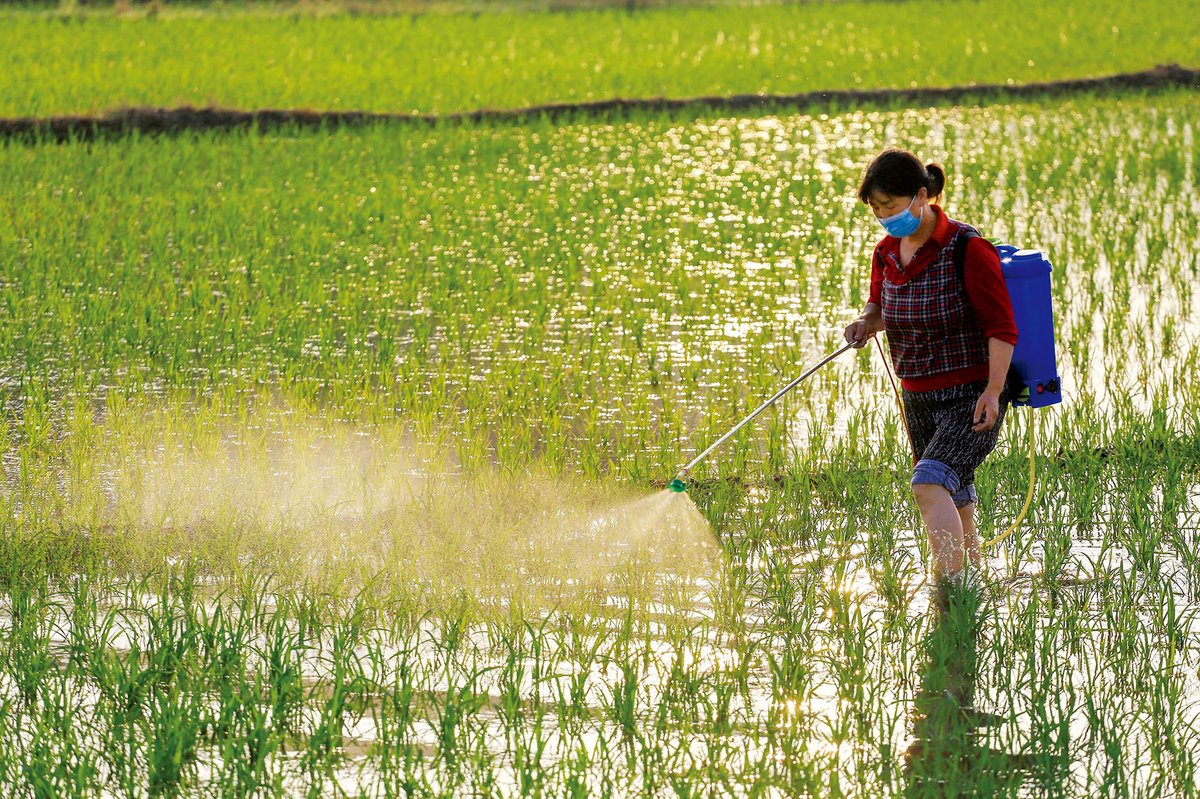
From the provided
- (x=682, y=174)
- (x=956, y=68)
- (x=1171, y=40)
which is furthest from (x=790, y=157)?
(x=1171, y=40)

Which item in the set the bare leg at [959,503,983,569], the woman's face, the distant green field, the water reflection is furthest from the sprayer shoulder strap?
the distant green field

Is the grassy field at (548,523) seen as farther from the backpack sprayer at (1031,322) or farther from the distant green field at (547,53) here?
the distant green field at (547,53)

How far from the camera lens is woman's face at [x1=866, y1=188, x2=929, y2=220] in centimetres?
305

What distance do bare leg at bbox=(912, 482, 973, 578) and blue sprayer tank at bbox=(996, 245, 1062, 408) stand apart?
27 cm

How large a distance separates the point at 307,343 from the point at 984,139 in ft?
21.7

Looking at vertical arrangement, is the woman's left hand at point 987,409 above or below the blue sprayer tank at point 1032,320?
below

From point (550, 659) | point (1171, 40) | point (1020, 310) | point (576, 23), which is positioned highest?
point (576, 23)

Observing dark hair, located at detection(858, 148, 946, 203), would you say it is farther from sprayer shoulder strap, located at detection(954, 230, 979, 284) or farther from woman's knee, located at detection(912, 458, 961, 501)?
woman's knee, located at detection(912, 458, 961, 501)

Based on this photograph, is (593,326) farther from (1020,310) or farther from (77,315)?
(1020,310)

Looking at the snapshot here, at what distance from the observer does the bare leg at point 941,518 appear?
10.3ft

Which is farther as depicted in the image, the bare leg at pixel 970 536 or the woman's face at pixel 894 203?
the bare leg at pixel 970 536

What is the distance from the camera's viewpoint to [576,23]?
1862 cm

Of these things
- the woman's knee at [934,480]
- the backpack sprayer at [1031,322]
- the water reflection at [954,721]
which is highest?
the backpack sprayer at [1031,322]

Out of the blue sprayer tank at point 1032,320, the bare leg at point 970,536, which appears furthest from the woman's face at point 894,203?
the bare leg at point 970,536
